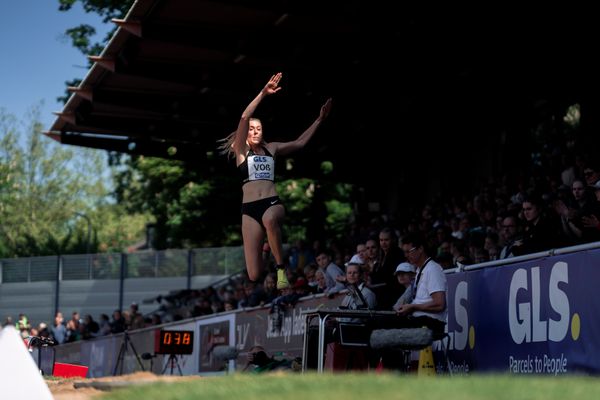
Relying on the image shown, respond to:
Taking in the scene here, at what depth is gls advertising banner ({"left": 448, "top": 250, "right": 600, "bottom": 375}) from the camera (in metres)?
9.27

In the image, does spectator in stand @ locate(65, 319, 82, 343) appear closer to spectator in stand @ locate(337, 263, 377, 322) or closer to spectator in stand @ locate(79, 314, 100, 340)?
spectator in stand @ locate(79, 314, 100, 340)

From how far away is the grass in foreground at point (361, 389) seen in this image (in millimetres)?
5547

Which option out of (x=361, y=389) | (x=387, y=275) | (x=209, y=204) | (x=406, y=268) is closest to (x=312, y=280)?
(x=387, y=275)

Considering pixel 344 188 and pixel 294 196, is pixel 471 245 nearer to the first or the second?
pixel 294 196

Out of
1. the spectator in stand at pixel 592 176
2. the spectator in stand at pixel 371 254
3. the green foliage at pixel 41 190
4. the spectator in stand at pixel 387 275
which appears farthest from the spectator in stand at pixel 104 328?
the green foliage at pixel 41 190

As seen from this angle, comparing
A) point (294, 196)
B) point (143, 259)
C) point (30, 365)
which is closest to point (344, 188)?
point (294, 196)

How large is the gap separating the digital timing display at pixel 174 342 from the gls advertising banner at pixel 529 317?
849cm

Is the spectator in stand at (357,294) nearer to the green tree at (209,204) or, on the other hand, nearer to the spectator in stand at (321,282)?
the spectator in stand at (321,282)

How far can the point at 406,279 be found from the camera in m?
11.7

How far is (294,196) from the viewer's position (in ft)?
159

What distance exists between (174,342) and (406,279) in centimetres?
899

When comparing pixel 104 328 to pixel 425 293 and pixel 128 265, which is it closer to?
pixel 128 265

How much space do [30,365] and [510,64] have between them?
615 inches

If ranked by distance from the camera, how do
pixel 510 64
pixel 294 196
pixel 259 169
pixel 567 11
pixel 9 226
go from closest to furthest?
pixel 259 169, pixel 567 11, pixel 510 64, pixel 294 196, pixel 9 226
